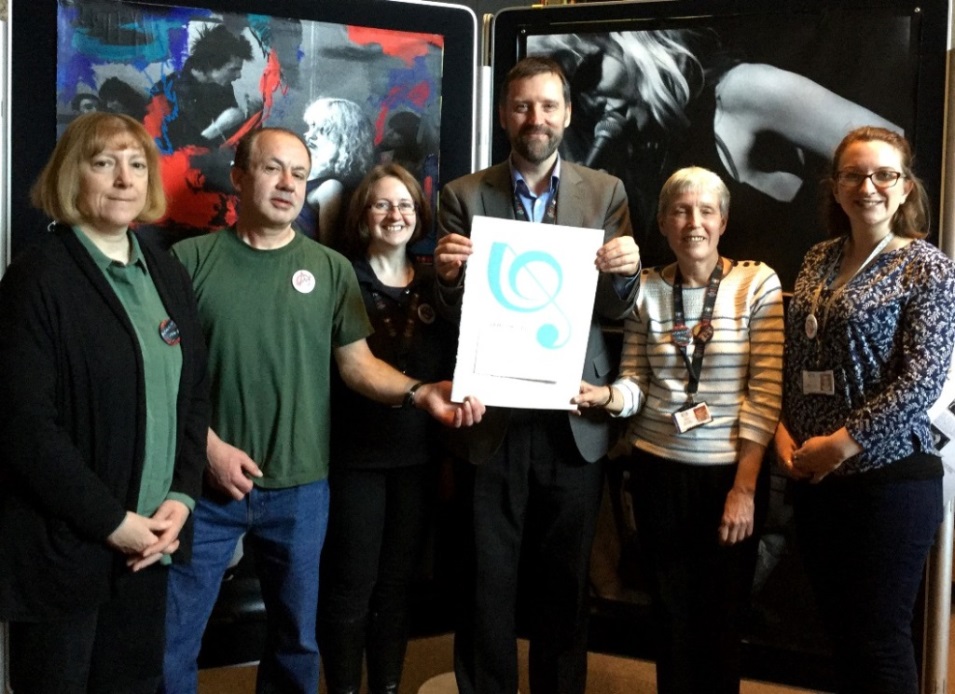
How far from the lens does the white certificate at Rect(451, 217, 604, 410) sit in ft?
6.92

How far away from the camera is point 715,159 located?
2.70 meters

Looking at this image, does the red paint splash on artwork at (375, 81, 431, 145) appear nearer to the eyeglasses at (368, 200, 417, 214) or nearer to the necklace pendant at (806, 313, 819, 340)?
the eyeglasses at (368, 200, 417, 214)

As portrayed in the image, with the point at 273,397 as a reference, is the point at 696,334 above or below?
above

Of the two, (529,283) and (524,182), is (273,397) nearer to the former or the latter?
(529,283)

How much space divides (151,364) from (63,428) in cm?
21

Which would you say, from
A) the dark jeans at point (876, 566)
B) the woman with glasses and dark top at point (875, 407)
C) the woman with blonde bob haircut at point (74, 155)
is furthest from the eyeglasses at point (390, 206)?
the dark jeans at point (876, 566)

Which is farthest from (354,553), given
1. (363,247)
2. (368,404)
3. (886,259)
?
(886,259)

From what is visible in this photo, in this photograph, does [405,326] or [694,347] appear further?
[405,326]

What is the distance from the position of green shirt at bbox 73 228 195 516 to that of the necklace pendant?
4.86ft

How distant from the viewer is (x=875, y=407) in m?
1.94

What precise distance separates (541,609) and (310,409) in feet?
2.84

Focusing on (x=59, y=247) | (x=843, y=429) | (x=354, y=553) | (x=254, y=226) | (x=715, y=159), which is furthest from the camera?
(x=715, y=159)

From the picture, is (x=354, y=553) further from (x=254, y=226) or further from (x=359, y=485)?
(x=254, y=226)

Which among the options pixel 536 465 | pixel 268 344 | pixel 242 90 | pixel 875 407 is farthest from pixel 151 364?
pixel 875 407
